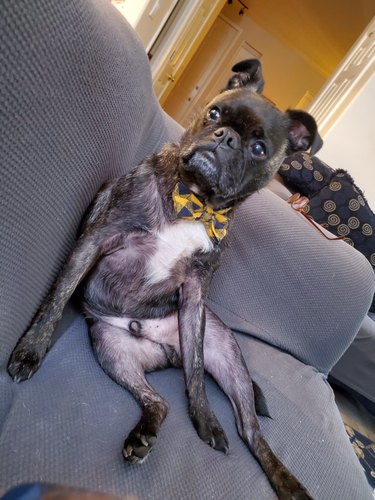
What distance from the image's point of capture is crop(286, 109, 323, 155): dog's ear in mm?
1538

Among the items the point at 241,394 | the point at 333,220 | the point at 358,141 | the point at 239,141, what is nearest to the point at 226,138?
the point at 239,141

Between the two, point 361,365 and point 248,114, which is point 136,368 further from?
point 361,365

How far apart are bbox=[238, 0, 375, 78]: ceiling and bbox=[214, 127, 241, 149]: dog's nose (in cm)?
637

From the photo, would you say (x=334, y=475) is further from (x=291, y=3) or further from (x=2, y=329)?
(x=291, y=3)

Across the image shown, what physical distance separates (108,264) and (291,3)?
24.6 ft

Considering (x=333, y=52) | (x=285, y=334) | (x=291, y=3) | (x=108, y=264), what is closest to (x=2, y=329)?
(x=108, y=264)

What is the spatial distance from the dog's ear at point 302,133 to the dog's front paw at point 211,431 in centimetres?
112

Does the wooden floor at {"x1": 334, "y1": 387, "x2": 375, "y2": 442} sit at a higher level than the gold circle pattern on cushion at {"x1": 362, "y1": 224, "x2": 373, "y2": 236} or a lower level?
lower

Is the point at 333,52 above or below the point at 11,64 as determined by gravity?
above

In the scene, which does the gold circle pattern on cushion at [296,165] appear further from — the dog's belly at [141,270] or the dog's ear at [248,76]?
the dog's belly at [141,270]

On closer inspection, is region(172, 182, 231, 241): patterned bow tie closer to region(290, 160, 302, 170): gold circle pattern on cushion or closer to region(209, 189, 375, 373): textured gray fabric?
region(209, 189, 375, 373): textured gray fabric

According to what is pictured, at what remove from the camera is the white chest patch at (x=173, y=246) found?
4.44 feet

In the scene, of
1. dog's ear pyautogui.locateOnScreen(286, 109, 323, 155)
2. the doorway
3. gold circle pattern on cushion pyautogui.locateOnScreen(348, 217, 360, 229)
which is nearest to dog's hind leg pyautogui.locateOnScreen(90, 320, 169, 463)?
dog's ear pyautogui.locateOnScreen(286, 109, 323, 155)

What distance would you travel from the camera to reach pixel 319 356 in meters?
1.93
